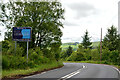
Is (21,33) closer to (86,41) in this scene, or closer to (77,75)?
(77,75)

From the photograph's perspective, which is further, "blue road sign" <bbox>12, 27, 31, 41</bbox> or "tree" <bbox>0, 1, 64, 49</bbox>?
"tree" <bbox>0, 1, 64, 49</bbox>

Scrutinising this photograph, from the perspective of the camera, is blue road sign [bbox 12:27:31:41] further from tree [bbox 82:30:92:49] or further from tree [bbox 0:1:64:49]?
tree [bbox 82:30:92:49]

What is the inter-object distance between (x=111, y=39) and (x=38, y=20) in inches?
1569

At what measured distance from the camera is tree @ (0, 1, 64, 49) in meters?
26.3

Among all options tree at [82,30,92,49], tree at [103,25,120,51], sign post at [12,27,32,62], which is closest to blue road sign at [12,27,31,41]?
sign post at [12,27,32,62]

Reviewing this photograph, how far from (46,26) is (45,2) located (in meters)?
4.38

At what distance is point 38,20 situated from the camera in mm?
26734

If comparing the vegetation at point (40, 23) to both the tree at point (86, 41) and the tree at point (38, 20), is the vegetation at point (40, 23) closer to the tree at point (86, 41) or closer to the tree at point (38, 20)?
the tree at point (38, 20)

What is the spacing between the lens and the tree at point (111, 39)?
186 ft

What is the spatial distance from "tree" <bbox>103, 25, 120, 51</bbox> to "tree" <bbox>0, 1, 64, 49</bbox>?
33.1 metres

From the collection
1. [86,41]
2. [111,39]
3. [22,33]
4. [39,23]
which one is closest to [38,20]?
[39,23]

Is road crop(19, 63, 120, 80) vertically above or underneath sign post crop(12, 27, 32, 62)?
underneath

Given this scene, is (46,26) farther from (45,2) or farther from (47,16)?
(45,2)

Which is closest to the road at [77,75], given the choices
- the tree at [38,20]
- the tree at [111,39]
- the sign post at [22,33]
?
the sign post at [22,33]
